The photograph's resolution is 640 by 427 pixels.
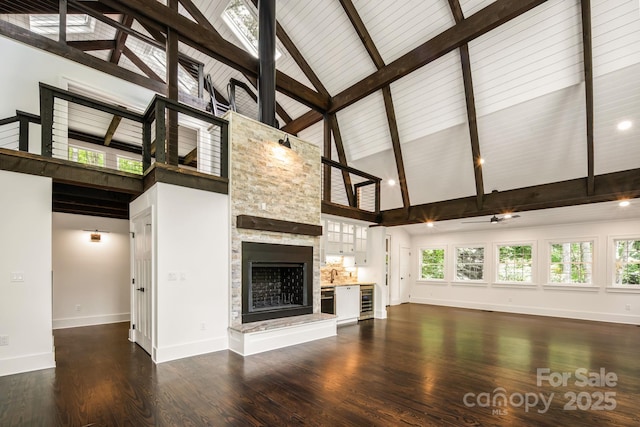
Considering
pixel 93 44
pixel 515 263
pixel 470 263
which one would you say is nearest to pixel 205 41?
pixel 93 44

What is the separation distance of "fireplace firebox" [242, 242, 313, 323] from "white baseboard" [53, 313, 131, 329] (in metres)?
3.79

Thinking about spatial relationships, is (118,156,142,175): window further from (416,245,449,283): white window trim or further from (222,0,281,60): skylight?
(416,245,449,283): white window trim

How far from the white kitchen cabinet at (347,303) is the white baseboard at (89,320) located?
489 centimetres

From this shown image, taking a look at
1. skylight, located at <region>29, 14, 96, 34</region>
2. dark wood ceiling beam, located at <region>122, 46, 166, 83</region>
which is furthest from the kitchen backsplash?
skylight, located at <region>29, 14, 96, 34</region>

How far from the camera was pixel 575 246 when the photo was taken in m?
8.56

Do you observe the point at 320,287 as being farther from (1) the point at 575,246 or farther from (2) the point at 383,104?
(1) the point at 575,246

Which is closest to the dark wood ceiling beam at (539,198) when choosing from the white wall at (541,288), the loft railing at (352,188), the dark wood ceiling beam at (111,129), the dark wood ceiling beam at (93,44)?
the loft railing at (352,188)

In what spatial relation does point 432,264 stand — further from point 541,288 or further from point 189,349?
point 189,349

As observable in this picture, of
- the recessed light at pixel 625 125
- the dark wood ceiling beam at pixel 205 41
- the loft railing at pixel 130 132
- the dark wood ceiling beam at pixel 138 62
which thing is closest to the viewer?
the loft railing at pixel 130 132

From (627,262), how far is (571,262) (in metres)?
1.10

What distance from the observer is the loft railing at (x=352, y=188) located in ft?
25.7

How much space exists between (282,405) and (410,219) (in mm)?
5693

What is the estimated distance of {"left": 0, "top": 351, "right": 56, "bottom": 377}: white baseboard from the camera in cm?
373

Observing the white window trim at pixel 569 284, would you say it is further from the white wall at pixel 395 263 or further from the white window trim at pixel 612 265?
the white wall at pixel 395 263
